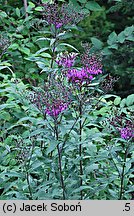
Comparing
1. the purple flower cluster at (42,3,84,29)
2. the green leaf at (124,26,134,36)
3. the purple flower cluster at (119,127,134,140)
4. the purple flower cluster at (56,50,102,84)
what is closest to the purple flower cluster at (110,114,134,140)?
the purple flower cluster at (119,127,134,140)

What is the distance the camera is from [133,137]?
2.09 m

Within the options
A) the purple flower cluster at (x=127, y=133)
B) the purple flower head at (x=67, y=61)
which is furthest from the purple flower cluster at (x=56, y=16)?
the purple flower cluster at (x=127, y=133)

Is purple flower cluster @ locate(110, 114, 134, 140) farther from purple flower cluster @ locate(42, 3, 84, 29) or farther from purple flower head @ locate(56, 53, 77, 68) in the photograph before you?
purple flower cluster @ locate(42, 3, 84, 29)

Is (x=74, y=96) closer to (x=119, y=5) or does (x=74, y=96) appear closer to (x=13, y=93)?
(x=13, y=93)

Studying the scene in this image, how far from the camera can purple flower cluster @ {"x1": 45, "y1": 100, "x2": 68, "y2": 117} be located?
1944 millimetres

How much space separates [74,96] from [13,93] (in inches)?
22.0

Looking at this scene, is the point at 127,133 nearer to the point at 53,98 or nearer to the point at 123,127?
the point at 123,127

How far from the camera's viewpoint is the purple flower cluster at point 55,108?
194 cm

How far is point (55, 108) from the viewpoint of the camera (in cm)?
195

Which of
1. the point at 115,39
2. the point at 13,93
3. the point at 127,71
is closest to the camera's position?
the point at 13,93

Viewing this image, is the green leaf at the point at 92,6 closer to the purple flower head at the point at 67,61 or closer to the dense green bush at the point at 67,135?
the dense green bush at the point at 67,135

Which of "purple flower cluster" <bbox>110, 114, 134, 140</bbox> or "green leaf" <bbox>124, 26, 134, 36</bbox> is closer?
"purple flower cluster" <bbox>110, 114, 134, 140</bbox>

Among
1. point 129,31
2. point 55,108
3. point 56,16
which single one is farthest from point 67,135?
point 129,31
